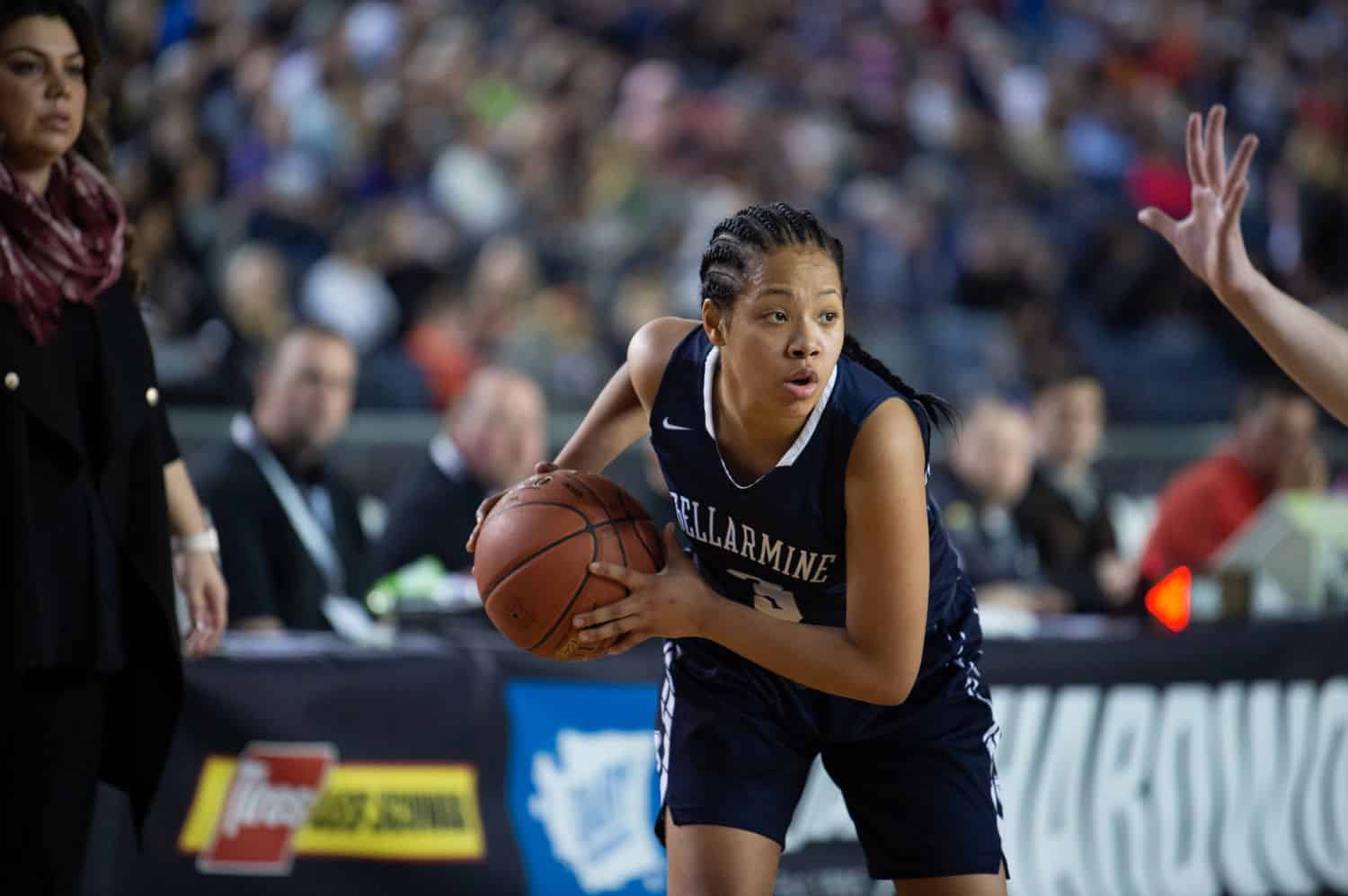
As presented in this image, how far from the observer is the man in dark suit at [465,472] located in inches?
242

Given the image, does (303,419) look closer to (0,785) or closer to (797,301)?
(0,785)

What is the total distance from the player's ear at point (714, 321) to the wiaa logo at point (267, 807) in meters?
2.35

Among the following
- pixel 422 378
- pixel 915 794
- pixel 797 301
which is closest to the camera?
pixel 797 301

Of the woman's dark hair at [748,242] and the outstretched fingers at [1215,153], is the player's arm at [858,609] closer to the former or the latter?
the woman's dark hair at [748,242]

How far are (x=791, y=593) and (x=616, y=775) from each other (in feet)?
6.77

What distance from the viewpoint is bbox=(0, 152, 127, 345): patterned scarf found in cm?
288

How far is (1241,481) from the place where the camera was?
270 inches

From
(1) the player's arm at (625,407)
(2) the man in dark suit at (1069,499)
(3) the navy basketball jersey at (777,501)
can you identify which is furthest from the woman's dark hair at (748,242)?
(2) the man in dark suit at (1069,499)

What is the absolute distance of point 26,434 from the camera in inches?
114

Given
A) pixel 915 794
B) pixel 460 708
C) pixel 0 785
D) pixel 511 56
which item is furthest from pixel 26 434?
pixel 511 56

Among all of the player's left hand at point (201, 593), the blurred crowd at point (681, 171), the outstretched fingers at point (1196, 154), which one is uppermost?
the blurred crowd at point (681, 171)

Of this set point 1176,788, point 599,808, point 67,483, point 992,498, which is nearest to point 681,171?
point 992,498

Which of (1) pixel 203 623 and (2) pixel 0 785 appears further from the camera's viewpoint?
(1) pixel 203 623

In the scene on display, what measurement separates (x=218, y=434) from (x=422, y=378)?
4.67ft
